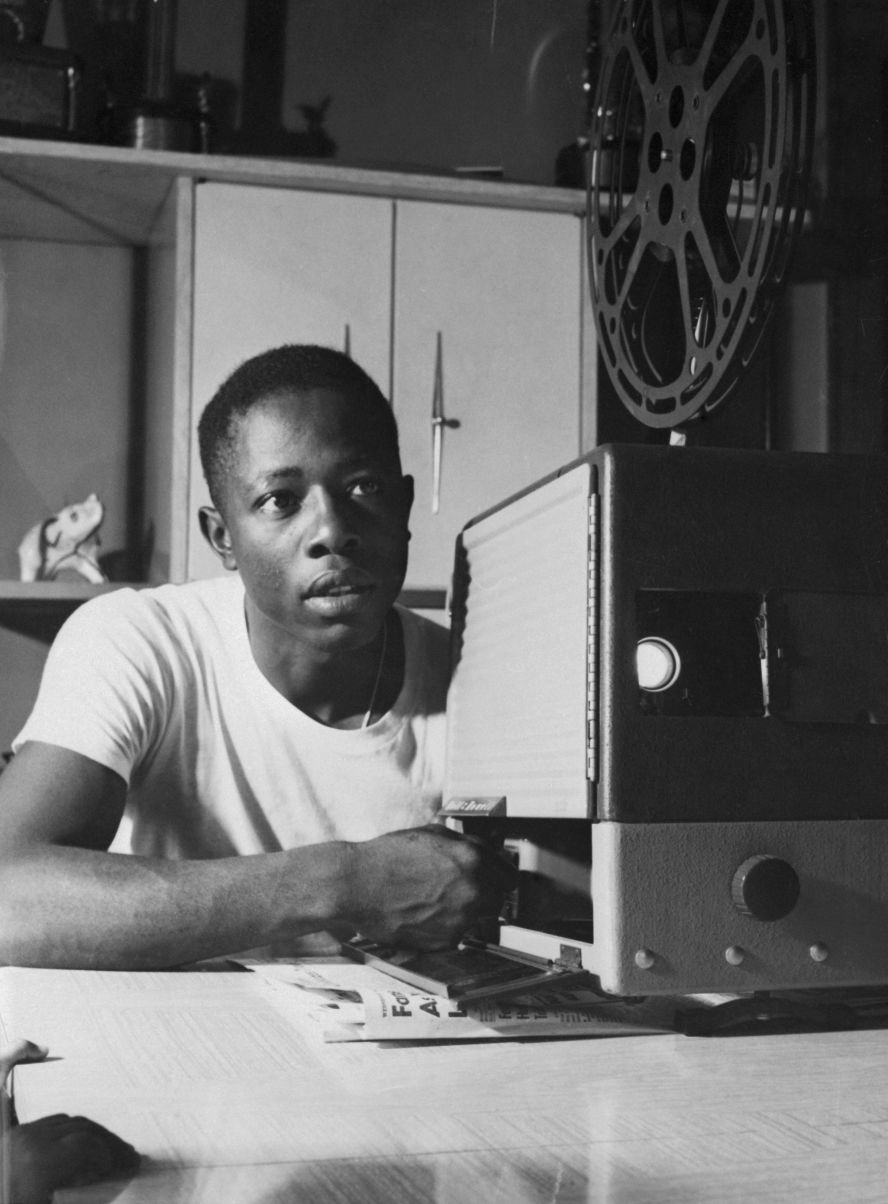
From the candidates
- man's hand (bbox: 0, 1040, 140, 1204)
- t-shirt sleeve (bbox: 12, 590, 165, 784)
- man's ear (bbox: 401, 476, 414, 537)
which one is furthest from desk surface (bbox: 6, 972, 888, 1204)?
man's ear (bbox: 401, 476, 414, 537)

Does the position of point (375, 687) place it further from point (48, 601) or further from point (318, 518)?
point (48, 601)

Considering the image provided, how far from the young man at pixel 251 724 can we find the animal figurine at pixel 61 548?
78cm

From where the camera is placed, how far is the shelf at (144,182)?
2232 mm

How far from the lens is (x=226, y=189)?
2.29 meters

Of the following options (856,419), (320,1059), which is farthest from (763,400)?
(320,1059)

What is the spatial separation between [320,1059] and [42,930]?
449 millimetres

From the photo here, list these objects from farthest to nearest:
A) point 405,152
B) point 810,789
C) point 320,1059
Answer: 1. point 405,152
2. point 810,789
3. point 320,1059

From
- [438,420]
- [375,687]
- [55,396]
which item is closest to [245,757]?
[375,687]

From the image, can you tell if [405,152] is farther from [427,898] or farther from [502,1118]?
[502,1118]

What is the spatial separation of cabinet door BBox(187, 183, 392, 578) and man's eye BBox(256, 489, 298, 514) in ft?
2.68

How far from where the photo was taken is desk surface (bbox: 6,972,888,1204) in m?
0.61

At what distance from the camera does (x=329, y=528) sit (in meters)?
1.42

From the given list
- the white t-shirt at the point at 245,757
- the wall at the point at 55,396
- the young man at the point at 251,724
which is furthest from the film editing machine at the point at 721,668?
the wall at the point at 55,396

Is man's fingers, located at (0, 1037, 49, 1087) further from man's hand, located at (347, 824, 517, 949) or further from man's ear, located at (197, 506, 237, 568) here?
man's ear, located at (197, 506, 237, 568)
